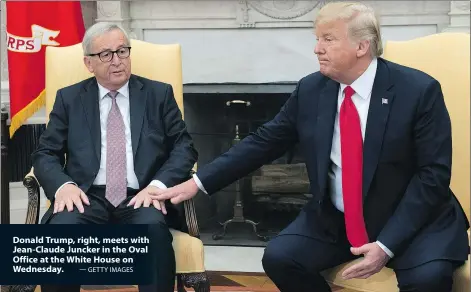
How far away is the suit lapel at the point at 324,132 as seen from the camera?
199 centimetres

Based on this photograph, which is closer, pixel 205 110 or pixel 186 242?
pixel 186 242

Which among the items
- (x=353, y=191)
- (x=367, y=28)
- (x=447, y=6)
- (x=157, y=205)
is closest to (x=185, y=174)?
(x=157, y=205)

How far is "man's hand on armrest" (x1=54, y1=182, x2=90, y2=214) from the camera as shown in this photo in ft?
7.25

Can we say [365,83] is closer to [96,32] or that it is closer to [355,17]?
[355,17]

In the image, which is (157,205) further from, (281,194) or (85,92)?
(281,194)

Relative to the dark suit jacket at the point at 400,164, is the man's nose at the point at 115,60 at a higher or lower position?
higher

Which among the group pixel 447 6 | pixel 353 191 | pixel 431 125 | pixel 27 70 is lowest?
pixel 353 191

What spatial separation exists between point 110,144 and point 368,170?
3.02 feet

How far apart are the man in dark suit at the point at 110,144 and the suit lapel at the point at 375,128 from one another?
670 millimetres

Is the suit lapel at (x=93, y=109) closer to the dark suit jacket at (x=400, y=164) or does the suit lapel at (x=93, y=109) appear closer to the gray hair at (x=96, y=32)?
the gray hair at (x=96, y=32)

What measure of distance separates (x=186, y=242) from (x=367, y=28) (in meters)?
0.88

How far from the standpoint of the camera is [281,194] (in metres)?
3.77

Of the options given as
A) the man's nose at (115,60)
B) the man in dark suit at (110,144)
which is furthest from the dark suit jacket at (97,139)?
the man's nose at (115,60)

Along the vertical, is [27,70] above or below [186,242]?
above
